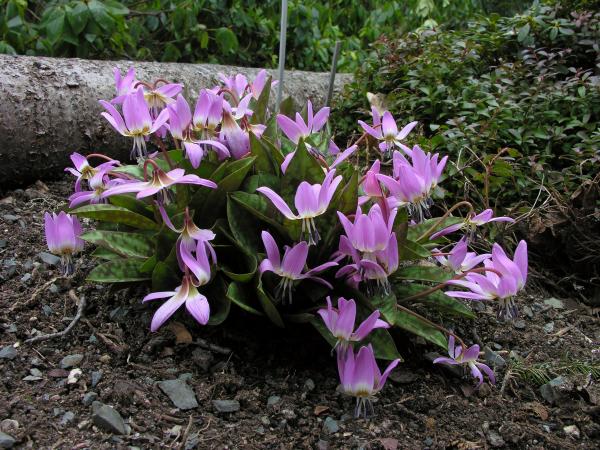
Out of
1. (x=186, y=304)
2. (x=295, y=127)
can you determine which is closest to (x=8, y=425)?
(x=186, y=304)

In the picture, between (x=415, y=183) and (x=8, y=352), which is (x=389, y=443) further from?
(x=8, y=352)

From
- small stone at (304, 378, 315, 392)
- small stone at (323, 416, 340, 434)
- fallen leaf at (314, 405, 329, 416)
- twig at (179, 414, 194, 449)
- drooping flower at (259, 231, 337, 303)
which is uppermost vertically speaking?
drooping flower at (259, 231, 337, 303)

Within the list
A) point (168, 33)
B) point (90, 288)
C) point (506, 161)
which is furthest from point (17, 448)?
point (168, 33)

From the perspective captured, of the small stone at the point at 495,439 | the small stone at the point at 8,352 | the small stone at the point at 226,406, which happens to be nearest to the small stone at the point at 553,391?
the small stone at the point at 495,439

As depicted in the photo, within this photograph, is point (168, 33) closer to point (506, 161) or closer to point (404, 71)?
point (404, 71)

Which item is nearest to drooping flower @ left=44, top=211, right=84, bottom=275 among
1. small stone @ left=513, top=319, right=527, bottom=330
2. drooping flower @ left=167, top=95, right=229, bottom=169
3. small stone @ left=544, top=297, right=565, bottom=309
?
drooping flower @ left=167, top=95, right=229, bottom=169

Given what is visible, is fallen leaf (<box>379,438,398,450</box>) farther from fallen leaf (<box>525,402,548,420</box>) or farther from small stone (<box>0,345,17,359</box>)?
small stone (<box>0,345,17,359</box>)

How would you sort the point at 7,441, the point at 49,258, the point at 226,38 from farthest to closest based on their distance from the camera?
1. the point at 226,38
2. the point at 49,258
3. the point at 7,441
